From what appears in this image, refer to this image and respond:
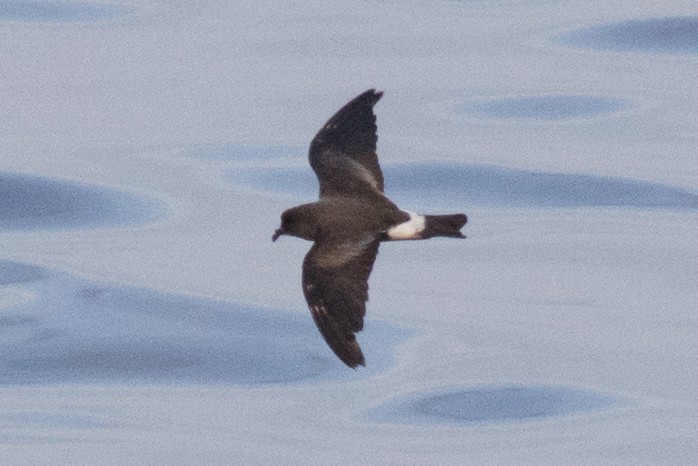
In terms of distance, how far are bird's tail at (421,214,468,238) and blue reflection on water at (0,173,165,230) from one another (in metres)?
6.22

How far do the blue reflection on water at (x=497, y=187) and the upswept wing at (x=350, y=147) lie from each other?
188 inches

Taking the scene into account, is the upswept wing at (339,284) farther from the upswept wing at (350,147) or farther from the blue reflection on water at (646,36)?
the blue reflection on water at (646,36)

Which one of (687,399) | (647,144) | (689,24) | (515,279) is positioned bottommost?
(687,399)

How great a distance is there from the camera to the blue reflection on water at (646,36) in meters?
18.2

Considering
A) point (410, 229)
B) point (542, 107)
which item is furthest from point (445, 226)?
point (542, 107)

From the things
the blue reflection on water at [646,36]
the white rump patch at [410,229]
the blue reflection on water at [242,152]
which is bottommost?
the white rump patch at [410,229]

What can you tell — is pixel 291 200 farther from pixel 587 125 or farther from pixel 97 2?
pixel 97 2

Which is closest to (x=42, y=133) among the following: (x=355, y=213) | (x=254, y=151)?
(x=254, y=151)

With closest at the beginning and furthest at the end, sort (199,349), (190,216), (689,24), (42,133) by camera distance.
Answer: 1. (199,349)
2. (190,216)
3. (42,133)
4. (689,24)

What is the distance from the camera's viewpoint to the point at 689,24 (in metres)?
18.5

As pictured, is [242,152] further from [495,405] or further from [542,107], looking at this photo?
[495,405]

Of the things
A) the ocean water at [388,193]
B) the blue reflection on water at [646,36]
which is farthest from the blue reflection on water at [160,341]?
the blue reflection on water at [646,36]

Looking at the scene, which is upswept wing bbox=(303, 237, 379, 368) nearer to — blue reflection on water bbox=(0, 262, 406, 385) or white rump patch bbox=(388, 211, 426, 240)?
white rump patch bbox=(388, 211, 426, 240)

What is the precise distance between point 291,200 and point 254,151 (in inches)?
54.5
